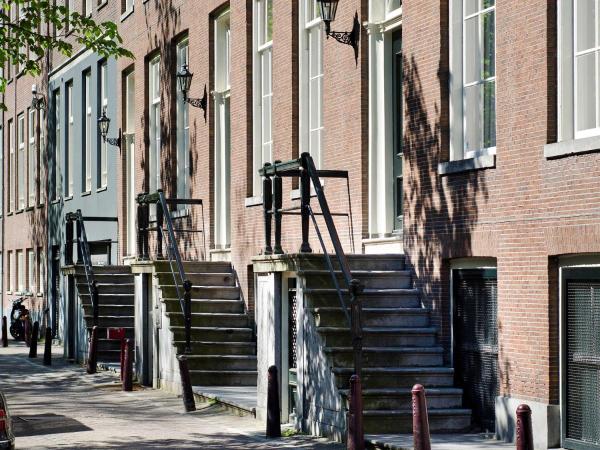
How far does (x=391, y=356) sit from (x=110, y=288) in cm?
1399

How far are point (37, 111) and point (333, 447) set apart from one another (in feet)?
99.1

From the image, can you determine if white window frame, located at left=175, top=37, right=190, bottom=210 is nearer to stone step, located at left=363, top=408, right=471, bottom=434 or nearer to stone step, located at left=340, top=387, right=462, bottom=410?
stone step, located at left=340, top=387, right=462, bottom=410

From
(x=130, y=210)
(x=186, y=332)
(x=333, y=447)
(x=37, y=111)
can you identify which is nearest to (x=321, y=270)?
(x=333, y=447)

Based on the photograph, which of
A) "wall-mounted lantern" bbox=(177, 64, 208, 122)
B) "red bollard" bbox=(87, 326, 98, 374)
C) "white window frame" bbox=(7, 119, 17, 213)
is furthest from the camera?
"white window frame" bbox=(7, 119, 17, 213)

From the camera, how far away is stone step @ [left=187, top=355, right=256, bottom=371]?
856 inches

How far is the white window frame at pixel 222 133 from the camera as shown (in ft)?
82.8

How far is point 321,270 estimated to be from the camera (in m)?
16.5

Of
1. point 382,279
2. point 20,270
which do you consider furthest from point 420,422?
point 20,270

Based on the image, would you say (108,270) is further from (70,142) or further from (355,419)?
(355,419)

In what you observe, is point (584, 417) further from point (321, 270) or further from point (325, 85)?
point (325, 85)

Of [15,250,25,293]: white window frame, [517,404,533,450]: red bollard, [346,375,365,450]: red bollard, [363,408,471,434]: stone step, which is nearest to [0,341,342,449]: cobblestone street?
[363,408,471,434]: stone step

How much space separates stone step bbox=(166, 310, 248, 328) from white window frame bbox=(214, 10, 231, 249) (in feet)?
8.44

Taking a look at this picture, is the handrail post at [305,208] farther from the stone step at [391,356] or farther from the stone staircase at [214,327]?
the stone staircase at [214,327]

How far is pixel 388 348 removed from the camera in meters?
16.0
